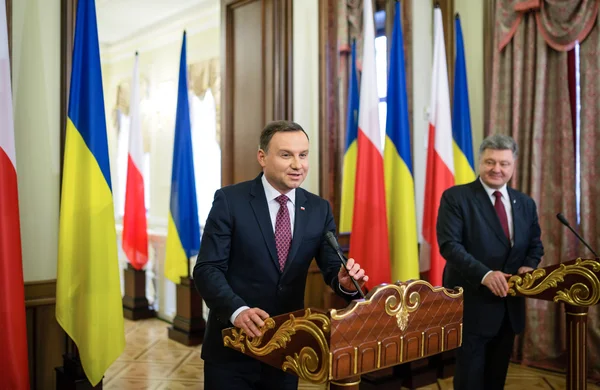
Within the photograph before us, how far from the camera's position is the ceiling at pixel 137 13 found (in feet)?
22.2

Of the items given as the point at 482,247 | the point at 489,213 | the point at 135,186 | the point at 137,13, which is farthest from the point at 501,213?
the point at 137,13

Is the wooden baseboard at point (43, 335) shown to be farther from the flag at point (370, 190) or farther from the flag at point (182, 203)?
the flag at point (182, 203)

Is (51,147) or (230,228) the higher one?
(51,147)

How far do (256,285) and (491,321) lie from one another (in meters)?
1.53

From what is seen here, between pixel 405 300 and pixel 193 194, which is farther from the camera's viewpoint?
pixel 193 194

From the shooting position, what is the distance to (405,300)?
5.27 ft

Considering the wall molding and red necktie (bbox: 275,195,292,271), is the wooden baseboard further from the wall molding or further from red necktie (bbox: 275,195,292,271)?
red necktie (bbox: 275,195,292,271)

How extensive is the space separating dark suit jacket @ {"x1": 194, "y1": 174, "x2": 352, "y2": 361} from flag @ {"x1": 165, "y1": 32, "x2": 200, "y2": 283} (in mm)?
3147

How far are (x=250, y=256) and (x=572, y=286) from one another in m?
1.51

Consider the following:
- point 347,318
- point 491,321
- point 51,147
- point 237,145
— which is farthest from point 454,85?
point 347,318

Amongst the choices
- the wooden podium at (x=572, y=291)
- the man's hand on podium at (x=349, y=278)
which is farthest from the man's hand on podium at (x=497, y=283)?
the man's hand on podium at (x=349, y=278)

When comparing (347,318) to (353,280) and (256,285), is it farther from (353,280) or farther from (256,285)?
(256,285)

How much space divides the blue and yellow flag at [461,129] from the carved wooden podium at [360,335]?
2.97 metres

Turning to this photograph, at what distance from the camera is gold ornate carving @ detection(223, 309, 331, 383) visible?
4.66 ft
